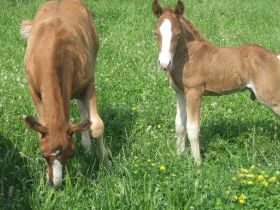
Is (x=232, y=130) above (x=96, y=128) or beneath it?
beneath

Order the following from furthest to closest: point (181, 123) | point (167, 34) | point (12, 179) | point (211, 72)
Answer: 1. point (181, 123)
2. point (211, 72)
3. point (167, 34)
4. point (12, 179)

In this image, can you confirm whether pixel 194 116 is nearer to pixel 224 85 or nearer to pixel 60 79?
pixel 224 85

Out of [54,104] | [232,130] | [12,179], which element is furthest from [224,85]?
[12,179]

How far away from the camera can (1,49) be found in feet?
31.0

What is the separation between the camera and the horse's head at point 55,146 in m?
4.54

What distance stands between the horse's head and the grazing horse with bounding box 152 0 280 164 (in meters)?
1.72

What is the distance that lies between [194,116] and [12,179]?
2.12 meters

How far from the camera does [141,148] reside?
19.2ft

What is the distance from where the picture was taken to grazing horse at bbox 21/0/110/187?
15.1 ft

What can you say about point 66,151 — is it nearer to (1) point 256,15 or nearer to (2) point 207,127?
(2) point 207,127

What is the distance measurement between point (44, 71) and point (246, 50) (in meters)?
2.48

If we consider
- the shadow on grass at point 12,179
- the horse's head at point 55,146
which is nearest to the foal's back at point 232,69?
the horse's head at point 55,146

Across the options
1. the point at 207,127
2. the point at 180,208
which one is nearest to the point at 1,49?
the point at 207,127

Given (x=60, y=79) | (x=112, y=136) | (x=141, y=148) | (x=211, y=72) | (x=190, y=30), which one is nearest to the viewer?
(x=60, y=79)
